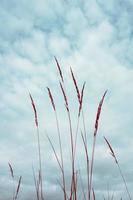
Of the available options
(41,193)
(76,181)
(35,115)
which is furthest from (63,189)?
(35,115)

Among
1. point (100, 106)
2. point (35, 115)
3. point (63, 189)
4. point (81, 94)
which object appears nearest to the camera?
point (100, 106)

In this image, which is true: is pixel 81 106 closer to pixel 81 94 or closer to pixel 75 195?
pixel 81 94

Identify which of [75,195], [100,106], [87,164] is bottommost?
[75,195]

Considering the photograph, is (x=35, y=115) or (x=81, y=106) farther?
(x=35, y=115)

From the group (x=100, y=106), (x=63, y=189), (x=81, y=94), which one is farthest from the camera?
(x=63, y=189)

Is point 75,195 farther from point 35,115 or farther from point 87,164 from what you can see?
point 35,115

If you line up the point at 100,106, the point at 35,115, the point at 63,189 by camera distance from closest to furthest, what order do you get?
the point at 100,106 < the point at 63,189 < the point at 35,115

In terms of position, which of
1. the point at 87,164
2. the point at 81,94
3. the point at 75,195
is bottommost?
the point at 75,195

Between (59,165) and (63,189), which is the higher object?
(59,165)

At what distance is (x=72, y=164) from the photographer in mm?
4113

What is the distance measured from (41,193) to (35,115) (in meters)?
1.01

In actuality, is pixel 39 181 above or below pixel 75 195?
above

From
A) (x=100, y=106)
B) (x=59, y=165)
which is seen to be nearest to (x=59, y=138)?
(x=59, y=165)

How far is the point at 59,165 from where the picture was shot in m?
4.39
